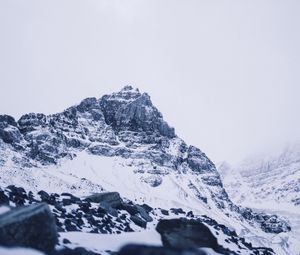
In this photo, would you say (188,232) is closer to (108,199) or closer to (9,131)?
(108,199)

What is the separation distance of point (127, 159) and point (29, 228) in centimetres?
15342

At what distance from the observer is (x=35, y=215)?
45.7 ft

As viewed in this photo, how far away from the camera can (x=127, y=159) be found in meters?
Result: 167

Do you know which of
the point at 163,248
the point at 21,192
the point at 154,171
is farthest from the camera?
the point at 154,171

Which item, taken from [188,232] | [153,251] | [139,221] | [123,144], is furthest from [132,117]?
[153,251]

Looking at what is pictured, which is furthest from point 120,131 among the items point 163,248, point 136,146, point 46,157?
point 163,248

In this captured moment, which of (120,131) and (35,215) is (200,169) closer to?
(120,131)

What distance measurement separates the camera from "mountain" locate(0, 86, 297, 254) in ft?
427

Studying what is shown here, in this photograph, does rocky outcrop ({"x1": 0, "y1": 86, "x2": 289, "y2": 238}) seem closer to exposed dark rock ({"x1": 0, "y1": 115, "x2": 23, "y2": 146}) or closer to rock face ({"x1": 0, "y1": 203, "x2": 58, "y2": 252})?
exposed dark rock ({"x1": 0, "y1": 115, "x2": 23, "y2": 146})

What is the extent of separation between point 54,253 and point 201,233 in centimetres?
614

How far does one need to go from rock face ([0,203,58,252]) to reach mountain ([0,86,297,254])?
96.2m

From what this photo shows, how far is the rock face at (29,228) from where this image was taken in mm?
13352

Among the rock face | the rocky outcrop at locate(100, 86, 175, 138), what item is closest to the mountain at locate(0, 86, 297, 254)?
the rocky outcrop at locate(100, 86, 175, 138)

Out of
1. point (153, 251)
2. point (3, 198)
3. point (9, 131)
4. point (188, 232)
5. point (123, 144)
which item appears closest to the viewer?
point (153, 251)
